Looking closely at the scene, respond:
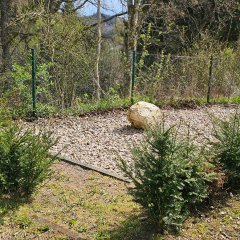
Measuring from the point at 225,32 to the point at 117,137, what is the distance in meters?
12.0

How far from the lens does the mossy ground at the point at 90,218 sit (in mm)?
3299

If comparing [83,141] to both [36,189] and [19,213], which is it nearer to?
[36,189]

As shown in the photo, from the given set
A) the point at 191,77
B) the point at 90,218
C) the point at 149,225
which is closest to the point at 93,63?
the point at 191,77

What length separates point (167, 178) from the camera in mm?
3137

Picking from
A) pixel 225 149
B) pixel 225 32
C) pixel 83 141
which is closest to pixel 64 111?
pixel 83 141

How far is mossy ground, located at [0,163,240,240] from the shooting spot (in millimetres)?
3299

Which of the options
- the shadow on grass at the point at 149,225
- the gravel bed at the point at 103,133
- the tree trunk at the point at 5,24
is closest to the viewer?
the shadow on grass at the point at 149,225

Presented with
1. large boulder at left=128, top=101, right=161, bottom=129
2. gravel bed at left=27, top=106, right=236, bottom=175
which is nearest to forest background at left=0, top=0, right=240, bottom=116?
gravel bed at left=27, top=106, right=236, bottom=175

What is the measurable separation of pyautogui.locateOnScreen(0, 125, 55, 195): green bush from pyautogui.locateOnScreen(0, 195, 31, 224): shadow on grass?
0.08 metres

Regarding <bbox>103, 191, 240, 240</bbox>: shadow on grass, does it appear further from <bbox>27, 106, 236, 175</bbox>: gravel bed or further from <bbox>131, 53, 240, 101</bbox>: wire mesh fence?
<bbox>131, 53, 240, 101</bbox>: wire mesh fence

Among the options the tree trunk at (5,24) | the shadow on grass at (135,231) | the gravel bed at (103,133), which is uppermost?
the tree trunk at (5,24)

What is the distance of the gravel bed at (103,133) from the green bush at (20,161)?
144 cm

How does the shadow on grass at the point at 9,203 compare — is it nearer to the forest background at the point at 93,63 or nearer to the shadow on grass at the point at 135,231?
the shadow on grass at the point at 135,231

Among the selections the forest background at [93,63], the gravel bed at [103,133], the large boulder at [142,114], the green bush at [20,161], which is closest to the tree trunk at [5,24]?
the forest background at [93,63]
